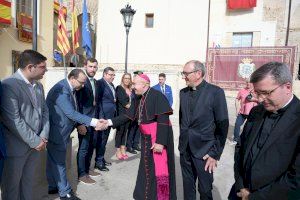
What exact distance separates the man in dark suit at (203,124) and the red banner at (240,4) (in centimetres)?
1754

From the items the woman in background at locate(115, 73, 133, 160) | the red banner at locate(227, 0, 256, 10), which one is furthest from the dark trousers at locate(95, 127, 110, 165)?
the red banner at locate(227, 0, 256, 10)

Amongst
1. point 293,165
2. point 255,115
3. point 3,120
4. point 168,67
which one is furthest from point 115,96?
point 168,67

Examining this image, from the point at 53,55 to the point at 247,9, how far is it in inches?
520

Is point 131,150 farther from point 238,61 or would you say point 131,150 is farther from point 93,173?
point 238,61

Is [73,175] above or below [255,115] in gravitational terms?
below

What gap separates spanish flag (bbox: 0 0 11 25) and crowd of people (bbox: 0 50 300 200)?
Answer: 9125 millimetres

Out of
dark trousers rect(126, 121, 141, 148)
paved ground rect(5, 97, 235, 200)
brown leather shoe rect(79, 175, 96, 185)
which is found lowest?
paved ground rect(5, 97, 235, 200)

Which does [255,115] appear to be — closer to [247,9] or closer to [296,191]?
[296,191]

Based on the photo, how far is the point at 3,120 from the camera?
305cm

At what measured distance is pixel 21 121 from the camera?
3.04m

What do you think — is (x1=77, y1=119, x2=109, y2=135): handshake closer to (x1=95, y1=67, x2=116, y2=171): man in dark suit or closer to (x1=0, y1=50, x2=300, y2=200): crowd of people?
(x1=0, y1=50, x2=300, y2=200): crowd of people

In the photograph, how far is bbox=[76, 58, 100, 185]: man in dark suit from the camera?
465 cm

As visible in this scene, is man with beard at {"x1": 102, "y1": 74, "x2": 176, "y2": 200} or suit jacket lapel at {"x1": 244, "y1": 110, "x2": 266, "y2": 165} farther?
man with beard at {"x1": 102, "y1": 74, "x2": 176, "y2": 200}

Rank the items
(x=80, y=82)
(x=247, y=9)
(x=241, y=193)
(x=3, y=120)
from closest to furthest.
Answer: (x=241, y=193) → (x=3, y=120) → (x=80, y=82) → (x=247, y=9)
